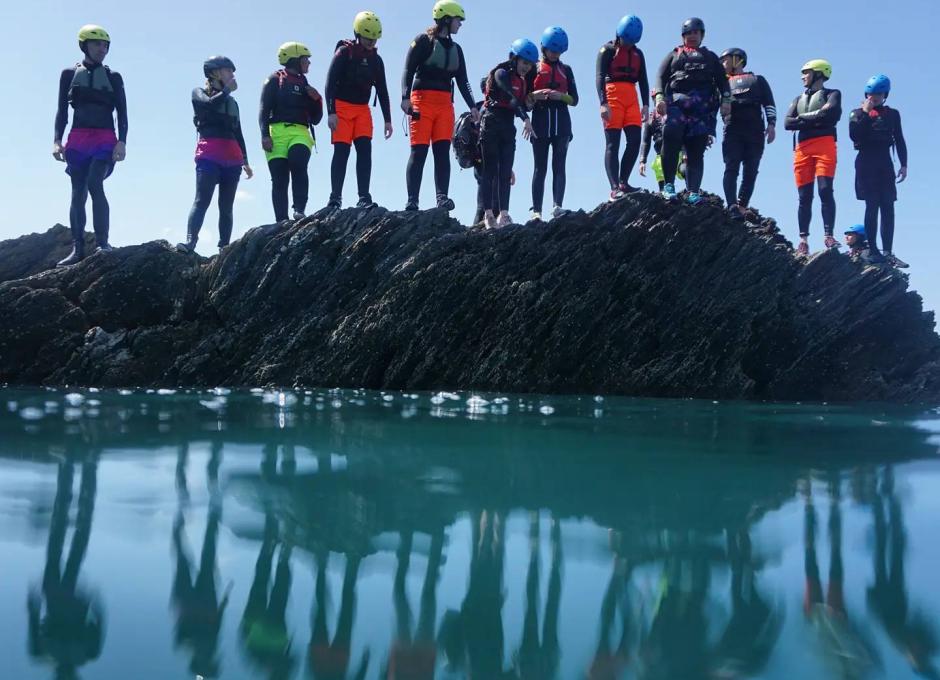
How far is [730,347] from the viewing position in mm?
7922

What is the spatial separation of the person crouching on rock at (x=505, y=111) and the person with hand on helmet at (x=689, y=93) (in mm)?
1446

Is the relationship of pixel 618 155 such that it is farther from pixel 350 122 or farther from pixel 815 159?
pixel 350 122

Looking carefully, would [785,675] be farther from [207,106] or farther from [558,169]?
[207,106]

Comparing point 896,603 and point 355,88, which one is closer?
point 896,603

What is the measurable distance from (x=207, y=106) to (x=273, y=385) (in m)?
3.14

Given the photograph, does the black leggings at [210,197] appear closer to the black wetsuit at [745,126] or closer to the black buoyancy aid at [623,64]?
the black buoyancy aid at [623,64]

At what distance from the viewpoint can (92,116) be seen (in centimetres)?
821

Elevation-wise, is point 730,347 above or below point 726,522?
above

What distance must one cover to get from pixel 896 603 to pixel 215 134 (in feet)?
26.8

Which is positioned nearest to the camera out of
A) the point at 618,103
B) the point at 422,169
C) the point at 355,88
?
the point at 355,88

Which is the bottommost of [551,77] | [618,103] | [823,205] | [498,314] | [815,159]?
[498,314]

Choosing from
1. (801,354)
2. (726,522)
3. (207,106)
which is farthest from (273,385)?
(726,522)

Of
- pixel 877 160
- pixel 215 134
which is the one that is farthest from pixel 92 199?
pixel 877 160

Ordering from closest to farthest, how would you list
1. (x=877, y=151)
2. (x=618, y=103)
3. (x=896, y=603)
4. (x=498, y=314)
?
1. (x=896, y=603)
2. (x=498, y=314)
3. (x=618, y=103)
4. (x=877, y=151)
